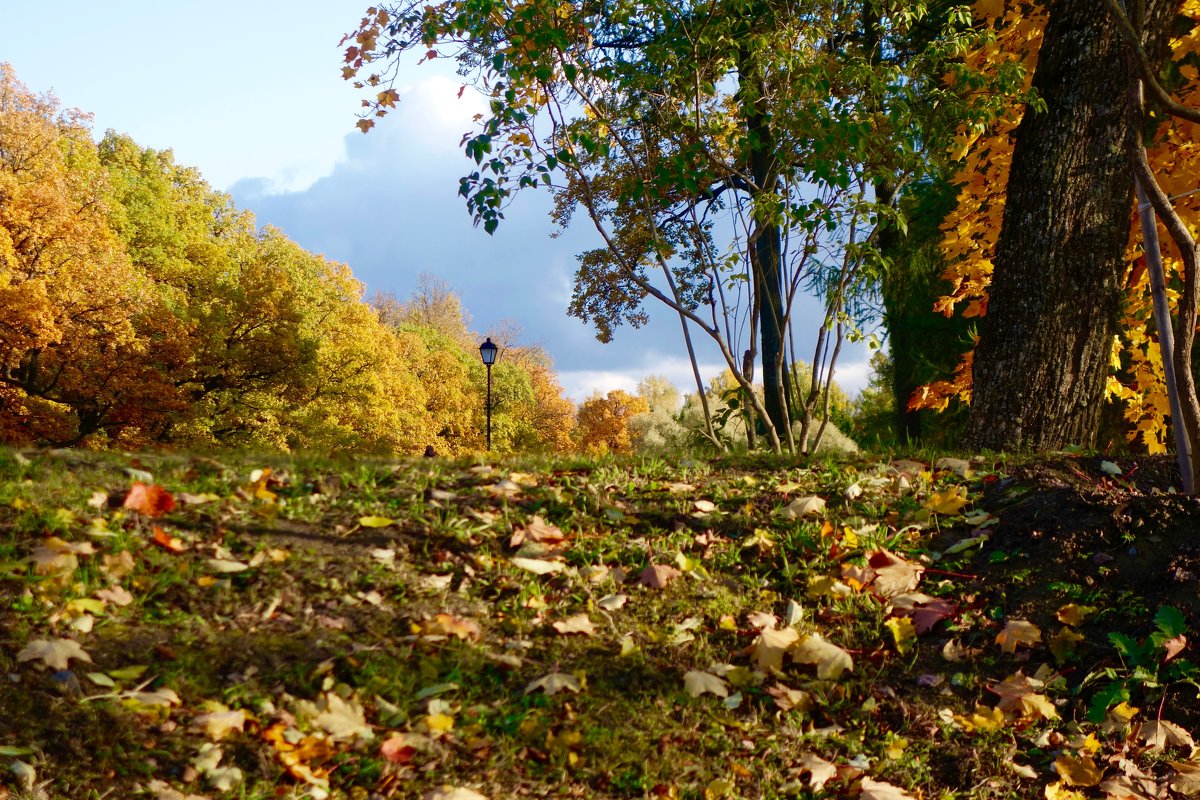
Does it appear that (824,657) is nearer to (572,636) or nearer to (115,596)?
(572,636)

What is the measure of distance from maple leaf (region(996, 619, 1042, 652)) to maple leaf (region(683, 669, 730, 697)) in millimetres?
1233

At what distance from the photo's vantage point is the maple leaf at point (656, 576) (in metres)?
3.70

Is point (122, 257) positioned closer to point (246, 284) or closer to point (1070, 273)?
point (246, 284)

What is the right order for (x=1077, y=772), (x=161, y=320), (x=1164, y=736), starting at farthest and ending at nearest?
(x=161, y=320) → (x=1164, y=736) → (x=1077, y=772)

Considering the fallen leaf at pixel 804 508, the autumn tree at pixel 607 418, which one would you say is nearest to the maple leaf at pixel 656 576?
the fallen leaf at pixel 804 508

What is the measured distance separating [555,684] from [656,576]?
2.66ft

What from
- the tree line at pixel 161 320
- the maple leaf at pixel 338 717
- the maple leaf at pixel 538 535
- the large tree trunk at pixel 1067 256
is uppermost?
the tree line at pixel 161 320

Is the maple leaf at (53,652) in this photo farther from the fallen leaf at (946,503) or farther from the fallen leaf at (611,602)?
the fallen leaf at (946,503)

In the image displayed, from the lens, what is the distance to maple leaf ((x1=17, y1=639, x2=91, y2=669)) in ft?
9.25

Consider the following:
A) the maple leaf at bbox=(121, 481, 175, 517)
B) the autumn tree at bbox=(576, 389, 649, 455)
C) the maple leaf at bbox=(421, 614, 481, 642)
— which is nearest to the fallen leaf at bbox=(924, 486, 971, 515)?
the maple leaf at bbox=(421, 614, 481, 642)

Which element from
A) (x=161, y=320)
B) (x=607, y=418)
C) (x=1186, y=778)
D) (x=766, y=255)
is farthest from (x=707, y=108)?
(x=607, y=418)

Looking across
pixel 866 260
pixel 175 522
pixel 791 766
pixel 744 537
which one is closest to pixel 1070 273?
pixel 866 260

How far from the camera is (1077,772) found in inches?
124

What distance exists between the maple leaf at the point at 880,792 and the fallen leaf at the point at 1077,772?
644 mm
